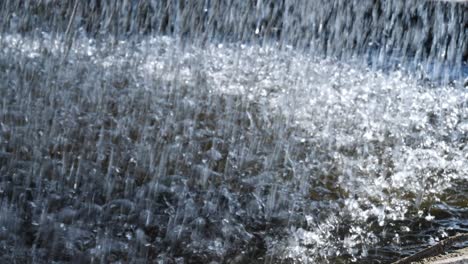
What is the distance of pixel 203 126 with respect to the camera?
5047mm

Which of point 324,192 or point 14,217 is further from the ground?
point 324,192

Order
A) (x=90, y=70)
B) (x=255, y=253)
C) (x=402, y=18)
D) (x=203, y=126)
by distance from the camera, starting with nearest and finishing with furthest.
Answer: (x=255, y=253) < (x=203, y=126) < (x=90, y=70) < (x=402, y=18)

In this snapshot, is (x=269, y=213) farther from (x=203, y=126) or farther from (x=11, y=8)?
(x=11, y=8)

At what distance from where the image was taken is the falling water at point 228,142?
3.50 metres

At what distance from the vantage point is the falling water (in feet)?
11.5

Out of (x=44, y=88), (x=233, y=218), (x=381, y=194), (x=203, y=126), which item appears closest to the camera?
(x=233, y=218)

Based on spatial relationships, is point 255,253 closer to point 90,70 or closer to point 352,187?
point 352,187

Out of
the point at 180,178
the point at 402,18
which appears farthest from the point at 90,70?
the point at 402,18

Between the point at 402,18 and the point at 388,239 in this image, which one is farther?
the point at 402,18

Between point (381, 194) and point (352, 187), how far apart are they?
0.19 metres

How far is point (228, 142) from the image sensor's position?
15.6 feet

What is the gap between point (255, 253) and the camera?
3.37 m

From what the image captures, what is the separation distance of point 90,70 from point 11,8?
317 centimetres

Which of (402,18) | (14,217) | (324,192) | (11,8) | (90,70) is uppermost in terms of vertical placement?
(402,18)
